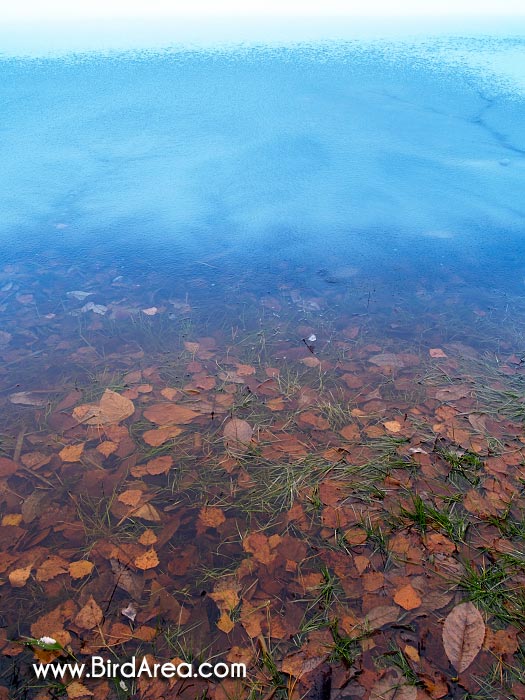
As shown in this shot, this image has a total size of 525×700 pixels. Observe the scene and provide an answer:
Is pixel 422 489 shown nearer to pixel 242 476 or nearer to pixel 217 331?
pixel 242 476

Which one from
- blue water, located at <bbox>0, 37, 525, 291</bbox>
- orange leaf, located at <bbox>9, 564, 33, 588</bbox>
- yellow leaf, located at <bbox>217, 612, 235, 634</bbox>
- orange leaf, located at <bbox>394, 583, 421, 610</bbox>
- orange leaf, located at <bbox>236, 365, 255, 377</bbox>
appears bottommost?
yellow leaf, located at <bbox>217, 612, 235, 634</bbox>

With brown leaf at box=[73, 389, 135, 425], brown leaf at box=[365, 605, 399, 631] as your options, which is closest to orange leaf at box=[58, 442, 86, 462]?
brown leaf at box=[73, 389, 135, 425]

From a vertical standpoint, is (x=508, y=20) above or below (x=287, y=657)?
above

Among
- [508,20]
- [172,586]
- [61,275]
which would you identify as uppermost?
[508,20]

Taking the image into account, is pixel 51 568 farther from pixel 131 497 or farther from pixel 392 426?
pixel 392 426

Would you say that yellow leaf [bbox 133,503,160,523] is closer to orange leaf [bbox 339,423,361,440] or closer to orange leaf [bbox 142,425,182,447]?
orange leaf [bbox 142,425,182,447]

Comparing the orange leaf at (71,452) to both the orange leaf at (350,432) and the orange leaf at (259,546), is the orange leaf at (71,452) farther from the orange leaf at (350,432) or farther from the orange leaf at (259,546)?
the orange leaf at (350,432)

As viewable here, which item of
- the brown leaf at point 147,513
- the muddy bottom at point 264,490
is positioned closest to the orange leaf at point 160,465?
the muddy bottom at point 264,490

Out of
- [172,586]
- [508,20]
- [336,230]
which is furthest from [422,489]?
[508,20]
